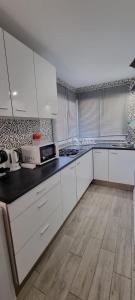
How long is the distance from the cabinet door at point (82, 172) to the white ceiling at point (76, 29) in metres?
1.50

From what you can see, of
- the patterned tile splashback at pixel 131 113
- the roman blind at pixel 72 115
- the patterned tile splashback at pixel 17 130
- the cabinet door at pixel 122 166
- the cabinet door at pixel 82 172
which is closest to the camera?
the patterned tile splashback at pixel 17 130

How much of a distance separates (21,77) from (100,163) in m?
2.19

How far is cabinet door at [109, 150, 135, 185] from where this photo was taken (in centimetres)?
271

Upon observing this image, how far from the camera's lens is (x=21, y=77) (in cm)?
147

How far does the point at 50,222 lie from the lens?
4.99 ft

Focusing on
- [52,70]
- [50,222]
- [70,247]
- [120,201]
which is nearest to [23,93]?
[52,70]

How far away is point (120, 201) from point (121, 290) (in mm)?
1420

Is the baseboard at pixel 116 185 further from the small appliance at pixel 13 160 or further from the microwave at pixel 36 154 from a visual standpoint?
the small appliance at pixel 13 160

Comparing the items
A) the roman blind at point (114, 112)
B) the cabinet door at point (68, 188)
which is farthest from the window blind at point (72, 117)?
the cabinet door at point (68, 188)

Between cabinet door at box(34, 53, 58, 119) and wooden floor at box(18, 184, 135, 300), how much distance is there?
1537 millimetres

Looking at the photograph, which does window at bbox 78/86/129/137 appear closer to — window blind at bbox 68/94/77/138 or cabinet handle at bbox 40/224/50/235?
window blind at bbox 68/94/77/138

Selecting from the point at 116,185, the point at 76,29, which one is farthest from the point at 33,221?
the point at 116,185

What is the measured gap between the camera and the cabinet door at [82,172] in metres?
2.31

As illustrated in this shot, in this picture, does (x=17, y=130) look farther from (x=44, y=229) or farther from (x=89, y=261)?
(x=89, y=261)
